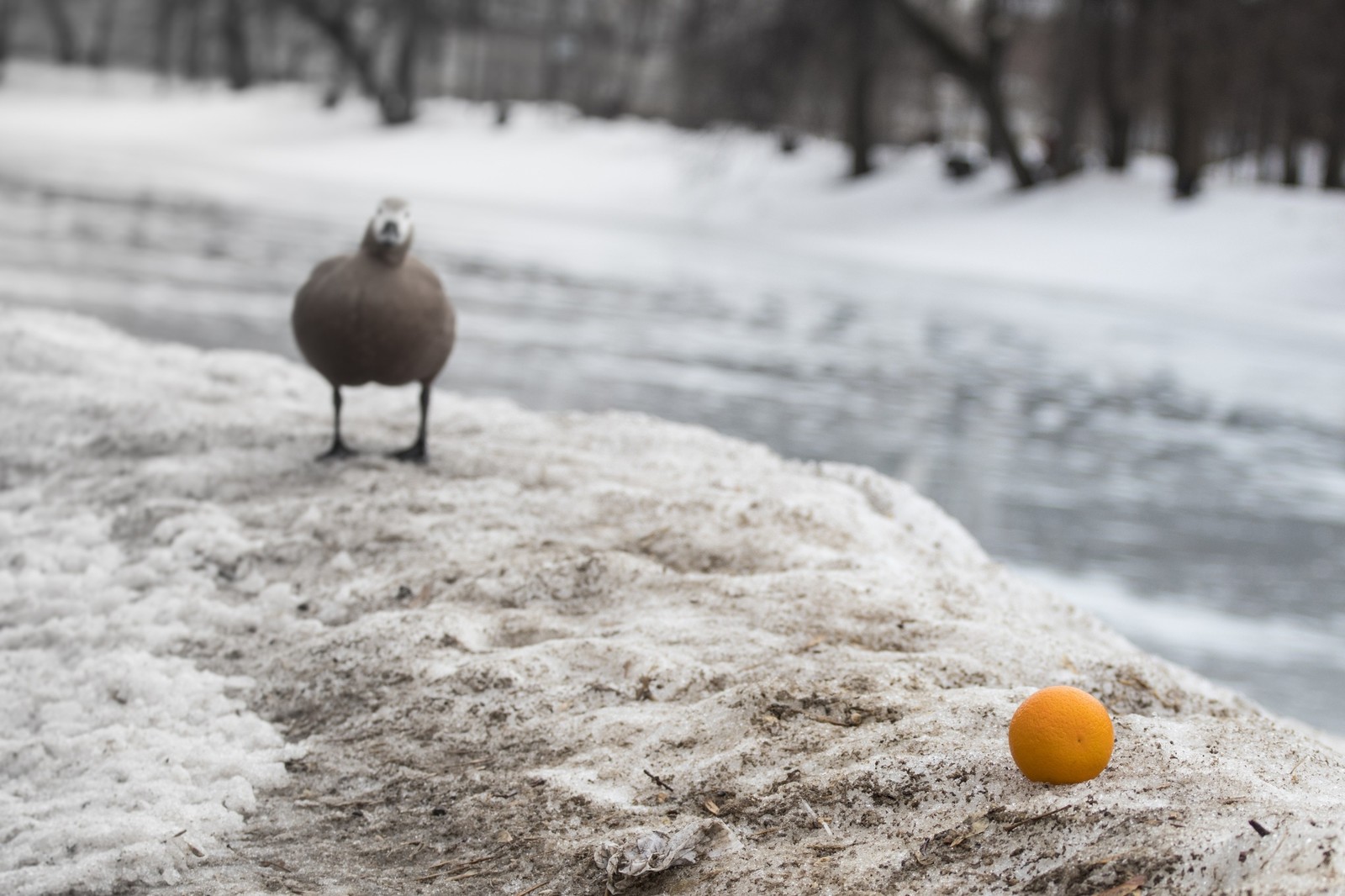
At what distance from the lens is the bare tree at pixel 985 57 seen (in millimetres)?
24375

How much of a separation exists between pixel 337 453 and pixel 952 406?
4.53m

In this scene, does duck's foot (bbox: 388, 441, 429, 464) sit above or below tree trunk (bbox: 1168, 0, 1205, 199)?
below

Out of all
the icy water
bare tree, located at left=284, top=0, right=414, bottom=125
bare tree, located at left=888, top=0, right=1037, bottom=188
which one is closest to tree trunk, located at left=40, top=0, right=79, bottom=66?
bare tree, located at left=284, top=0, right=414, bottom=125

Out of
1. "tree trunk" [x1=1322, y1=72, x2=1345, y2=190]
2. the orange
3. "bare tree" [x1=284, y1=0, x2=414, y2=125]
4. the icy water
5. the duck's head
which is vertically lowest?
the icy water

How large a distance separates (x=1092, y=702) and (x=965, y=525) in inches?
128

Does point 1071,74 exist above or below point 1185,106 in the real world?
above

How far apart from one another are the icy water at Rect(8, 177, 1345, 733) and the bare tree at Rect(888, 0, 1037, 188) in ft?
39.2

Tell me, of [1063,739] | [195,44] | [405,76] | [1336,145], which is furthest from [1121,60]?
[195,44]

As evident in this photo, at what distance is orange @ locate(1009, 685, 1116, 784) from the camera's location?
235 cm

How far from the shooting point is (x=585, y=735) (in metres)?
2.92

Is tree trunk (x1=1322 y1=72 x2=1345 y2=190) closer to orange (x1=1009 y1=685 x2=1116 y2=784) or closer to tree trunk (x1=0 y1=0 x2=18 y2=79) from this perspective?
orange (x1=1009 y1=685 x2=1116 y2=784)

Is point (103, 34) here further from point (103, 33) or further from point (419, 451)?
point (419, 451)

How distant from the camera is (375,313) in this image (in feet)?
15.5

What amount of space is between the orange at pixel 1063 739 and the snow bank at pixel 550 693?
0.05m
